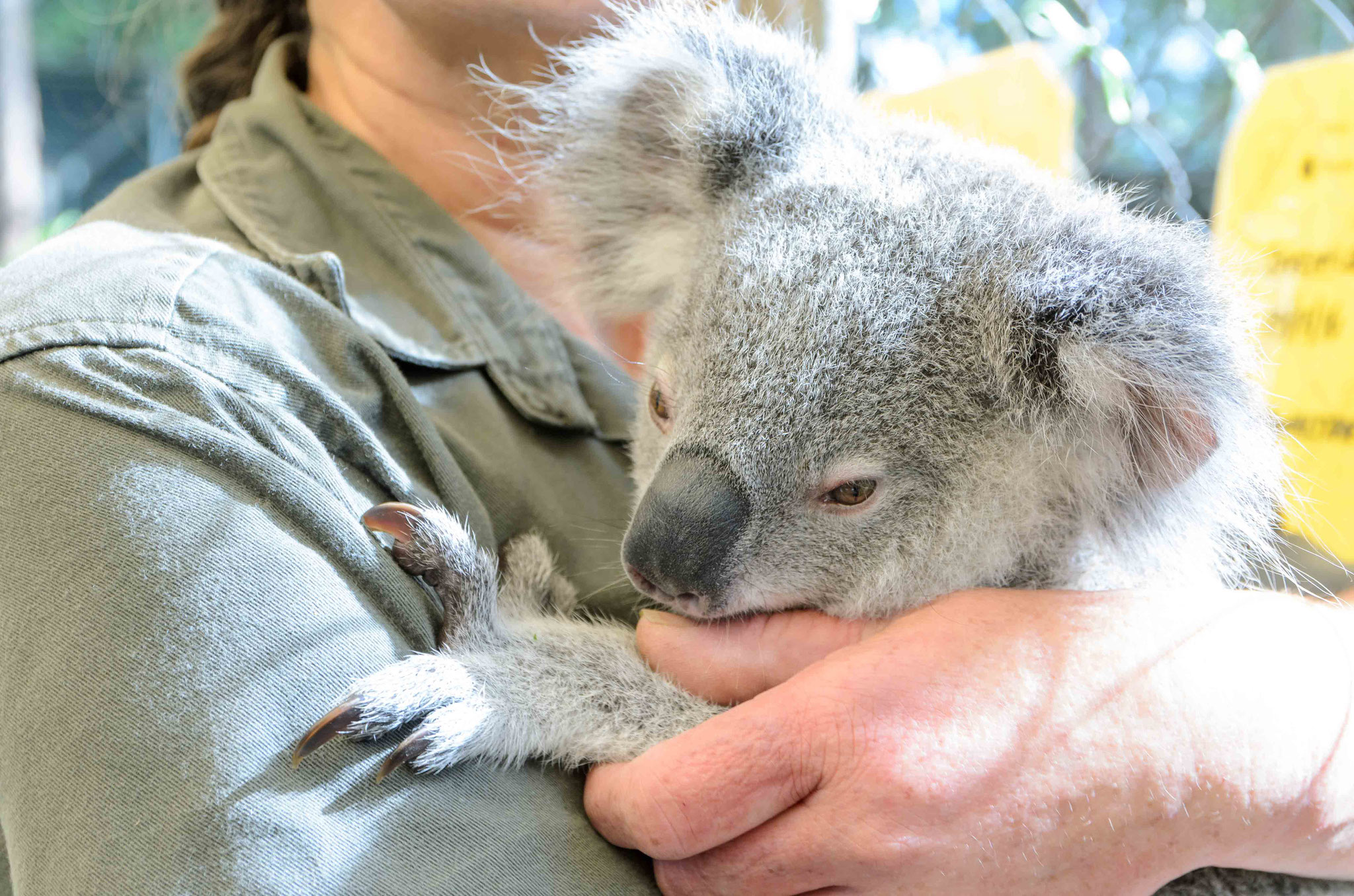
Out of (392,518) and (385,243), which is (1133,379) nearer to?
(392,518)

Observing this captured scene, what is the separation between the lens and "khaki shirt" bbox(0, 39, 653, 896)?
0.77 meters

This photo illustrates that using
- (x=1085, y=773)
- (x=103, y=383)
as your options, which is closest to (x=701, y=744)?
(x=1085, y=773)

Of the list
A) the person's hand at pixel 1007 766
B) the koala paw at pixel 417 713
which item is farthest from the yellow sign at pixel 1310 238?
the koala paw at pixel 417 713

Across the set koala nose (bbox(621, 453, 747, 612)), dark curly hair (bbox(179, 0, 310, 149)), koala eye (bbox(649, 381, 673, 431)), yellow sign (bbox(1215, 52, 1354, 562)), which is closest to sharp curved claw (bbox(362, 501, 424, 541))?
koala nose (bbox(621, 453, 747, 612))

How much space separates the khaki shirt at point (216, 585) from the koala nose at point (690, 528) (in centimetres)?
23

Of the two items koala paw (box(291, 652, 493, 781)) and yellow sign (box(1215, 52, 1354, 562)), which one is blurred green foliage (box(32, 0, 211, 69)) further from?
yellow sign (box(1215, 52, 1354, 562))

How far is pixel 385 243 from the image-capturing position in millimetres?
1338

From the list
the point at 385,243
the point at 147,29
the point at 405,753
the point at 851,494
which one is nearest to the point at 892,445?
the point at 851,494

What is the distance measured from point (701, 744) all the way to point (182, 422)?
0.56m

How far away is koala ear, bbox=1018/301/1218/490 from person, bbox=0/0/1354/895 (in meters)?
0.18

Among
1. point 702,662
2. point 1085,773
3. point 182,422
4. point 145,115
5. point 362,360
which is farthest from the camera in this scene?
point 145,115

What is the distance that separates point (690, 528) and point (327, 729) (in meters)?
0.41

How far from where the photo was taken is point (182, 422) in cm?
87

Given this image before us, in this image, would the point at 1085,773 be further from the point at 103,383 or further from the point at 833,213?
the point at 103,383
